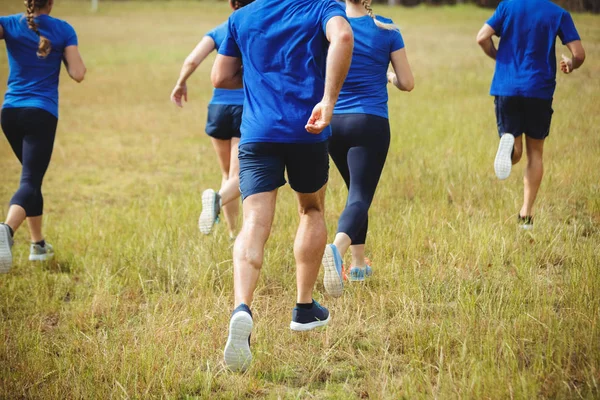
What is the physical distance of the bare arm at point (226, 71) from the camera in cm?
394

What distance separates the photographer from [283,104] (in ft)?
12.2

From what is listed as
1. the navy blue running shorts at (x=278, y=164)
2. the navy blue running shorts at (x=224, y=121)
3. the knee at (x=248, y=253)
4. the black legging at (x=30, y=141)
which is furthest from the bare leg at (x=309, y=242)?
the black legging at (x=30, y=141)

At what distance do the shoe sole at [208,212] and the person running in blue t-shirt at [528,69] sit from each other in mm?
2457

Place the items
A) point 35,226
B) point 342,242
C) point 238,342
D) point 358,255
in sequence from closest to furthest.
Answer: point 238,342 < point 342,242 < point 358,255 < point 35,226

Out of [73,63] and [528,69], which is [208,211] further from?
[528,69]

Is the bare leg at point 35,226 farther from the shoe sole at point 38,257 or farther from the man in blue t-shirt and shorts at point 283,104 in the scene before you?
the man in blue t-shirt and shorts at point 283,104

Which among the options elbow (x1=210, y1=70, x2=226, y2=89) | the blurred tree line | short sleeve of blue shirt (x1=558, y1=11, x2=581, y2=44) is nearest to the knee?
elbow (x1=210, y1=70, x2=226, y2=89)

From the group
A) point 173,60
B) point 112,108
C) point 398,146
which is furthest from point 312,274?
point 173,60

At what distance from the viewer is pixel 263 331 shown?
415 centimetres

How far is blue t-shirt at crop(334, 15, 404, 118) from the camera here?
15.5ft

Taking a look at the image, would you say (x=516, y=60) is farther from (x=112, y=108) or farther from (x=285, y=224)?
(x=112, y=108)

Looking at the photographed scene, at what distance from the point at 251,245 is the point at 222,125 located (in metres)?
2.84

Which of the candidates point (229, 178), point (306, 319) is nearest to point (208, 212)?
point (229, 178)

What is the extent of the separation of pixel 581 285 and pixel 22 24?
177 inches
